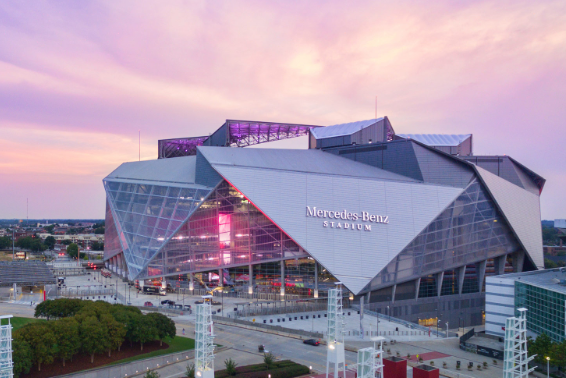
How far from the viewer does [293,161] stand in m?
85.4

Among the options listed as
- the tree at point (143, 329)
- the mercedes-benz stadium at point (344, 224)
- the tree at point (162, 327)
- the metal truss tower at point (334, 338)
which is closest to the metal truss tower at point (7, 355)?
the tree at point (143, 329)

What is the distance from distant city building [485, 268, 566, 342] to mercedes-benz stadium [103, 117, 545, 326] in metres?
15.0

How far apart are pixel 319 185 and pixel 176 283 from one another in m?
29.7

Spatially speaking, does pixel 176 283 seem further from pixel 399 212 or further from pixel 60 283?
pixel 399 212

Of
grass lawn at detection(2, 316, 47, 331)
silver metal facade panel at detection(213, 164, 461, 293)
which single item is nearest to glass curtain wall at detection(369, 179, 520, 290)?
silver metal facade panel at detection(213, 164, 461, 293)

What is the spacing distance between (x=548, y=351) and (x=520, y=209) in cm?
4627

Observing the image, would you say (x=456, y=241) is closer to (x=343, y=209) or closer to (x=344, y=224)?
(x=344, y=224)

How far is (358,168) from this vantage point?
86875 millimetres

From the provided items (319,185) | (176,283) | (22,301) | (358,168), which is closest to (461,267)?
(358,168)

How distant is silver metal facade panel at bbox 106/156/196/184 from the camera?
276 feet

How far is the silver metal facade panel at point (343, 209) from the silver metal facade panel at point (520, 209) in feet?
37.9

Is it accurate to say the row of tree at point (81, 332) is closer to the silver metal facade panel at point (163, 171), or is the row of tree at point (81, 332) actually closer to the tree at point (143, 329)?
the tree at point (143, 329)

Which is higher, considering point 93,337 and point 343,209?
point 343,209

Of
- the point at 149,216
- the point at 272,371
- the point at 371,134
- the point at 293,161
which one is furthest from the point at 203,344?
the point at 371,134
